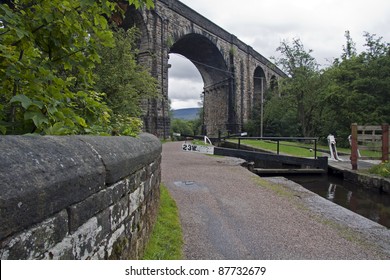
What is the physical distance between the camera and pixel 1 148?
1.08m

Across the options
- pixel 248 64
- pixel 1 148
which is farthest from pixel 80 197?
pixel 248 64

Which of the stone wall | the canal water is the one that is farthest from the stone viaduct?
the stone wall

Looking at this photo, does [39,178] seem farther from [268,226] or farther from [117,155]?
[268,226]

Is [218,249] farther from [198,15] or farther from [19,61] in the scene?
[198,15]

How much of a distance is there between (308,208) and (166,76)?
18450mm

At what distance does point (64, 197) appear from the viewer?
51.7 inches

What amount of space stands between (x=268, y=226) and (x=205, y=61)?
32.3 m

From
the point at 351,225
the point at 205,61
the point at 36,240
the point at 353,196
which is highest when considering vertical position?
the point at 205,61

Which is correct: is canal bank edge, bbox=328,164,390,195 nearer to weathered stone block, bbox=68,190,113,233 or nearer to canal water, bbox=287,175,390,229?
canal water, bbox=287,175,390,229

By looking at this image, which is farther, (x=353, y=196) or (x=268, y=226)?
(x=353, y=196)

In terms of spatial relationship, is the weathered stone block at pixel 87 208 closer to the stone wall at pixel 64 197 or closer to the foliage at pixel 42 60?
the stone wall at pixel 64 197

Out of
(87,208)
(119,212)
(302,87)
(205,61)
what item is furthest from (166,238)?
(205,61)

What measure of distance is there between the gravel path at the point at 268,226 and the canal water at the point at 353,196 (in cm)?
143

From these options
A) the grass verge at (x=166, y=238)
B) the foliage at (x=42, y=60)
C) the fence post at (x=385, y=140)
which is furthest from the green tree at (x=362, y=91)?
the foliage at (x=42, y=60)
